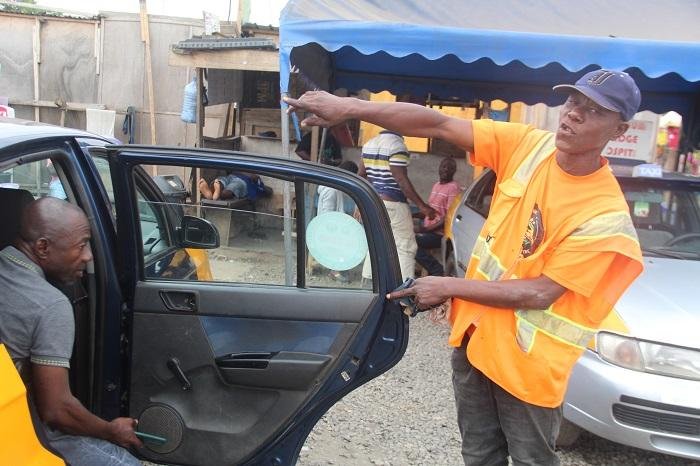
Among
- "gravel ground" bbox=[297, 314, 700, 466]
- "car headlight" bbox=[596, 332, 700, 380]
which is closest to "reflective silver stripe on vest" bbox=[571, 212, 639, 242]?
"car headlight" bbox=[596, 332, 700, 380]

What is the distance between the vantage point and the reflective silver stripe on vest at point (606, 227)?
73.2 inches

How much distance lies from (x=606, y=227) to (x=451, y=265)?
12.7ft

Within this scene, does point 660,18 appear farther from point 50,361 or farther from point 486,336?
point 50,361

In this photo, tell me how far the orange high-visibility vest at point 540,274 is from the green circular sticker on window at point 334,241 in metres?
0.46

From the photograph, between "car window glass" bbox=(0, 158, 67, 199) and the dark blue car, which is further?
"car window glass" bbox=(0, 158, 67, 199)

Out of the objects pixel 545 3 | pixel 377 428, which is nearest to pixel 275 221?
pixel 377 428

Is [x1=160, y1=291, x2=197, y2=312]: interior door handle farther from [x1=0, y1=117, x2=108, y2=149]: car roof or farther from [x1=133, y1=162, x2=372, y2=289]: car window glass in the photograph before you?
[x1=0, y1=117, x2=108, y2=149]: car roof

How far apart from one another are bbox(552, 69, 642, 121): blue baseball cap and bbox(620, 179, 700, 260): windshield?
251cm

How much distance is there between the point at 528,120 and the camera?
9.44 meters

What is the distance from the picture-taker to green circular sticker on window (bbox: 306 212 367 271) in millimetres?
2297

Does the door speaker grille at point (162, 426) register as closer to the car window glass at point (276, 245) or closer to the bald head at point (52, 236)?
the car window glass at point (276, 245)

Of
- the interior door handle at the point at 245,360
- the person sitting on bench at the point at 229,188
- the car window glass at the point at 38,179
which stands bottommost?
the interior door handle at the point at 245,360

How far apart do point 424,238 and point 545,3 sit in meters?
2.60

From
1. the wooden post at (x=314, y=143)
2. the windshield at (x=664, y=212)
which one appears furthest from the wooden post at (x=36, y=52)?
the windshield at (x=664, y=212)
